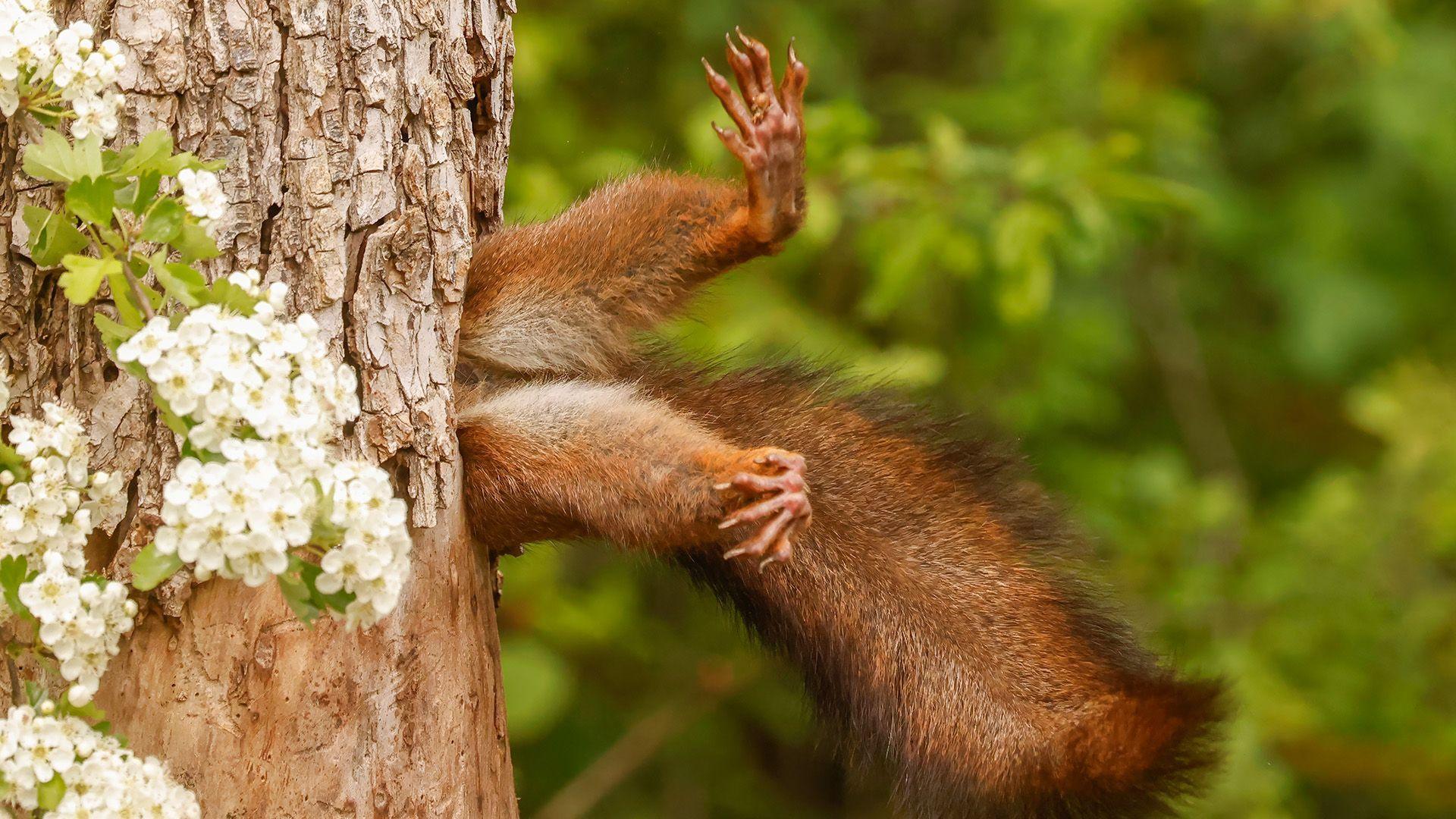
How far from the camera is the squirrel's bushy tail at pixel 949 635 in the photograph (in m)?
2.04

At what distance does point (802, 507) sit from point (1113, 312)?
3.14 metres

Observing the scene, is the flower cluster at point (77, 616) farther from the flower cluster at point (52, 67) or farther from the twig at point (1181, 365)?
the twig at point (1181, 365)

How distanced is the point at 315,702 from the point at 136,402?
0.44 metres

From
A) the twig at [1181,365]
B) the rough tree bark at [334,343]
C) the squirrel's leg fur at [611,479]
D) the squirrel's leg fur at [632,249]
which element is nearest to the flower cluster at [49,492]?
the rough tree bark at [334,343]

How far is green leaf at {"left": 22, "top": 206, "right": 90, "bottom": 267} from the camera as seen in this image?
5.01ft

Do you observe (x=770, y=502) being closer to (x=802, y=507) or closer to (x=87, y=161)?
(x=802, y=507)

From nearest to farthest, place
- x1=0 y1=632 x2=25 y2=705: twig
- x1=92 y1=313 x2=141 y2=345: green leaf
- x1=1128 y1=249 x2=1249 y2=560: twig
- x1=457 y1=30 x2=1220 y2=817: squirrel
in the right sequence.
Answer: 1. x1=92 y1=313 x2=141 y2=345: green leaf
2. x1=0 y1=632 x2=25 y2=705: twig
3. x1=457 y1=30 x2=1220 y2=817: squirrel
4. x1=1128 y1=249 x2=1249 y2=560: twig

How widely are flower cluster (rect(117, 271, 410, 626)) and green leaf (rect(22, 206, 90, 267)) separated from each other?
20 centimetres

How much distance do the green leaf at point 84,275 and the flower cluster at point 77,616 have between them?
0.98 feet

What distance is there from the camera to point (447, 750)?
1.90 m

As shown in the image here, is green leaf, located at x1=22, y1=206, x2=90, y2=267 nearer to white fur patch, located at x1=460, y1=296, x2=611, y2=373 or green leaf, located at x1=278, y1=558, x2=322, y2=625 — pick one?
green leaf, located at x1=278, y1=558, x2=322, y2=625

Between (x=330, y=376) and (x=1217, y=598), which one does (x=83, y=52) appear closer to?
(x=330, y=376)

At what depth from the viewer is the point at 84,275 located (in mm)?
1368

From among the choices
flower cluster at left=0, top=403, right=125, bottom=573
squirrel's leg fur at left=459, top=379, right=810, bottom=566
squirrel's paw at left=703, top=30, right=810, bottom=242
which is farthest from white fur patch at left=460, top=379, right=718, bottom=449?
flower cluster at left=0, top=403, right=125, bottom=573
